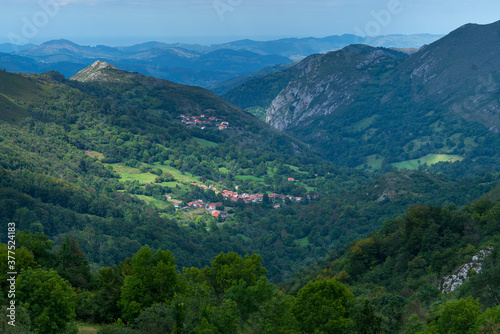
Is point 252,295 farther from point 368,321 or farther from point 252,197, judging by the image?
point 252,197

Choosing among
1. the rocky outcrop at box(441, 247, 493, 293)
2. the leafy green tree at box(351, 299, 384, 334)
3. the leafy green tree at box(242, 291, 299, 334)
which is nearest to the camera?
the leafy green tree at box(242, 291, 299, 334)

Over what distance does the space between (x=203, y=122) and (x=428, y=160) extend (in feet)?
331

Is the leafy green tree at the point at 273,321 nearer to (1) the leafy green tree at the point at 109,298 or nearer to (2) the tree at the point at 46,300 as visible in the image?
(2) the tree at the point at 46,300

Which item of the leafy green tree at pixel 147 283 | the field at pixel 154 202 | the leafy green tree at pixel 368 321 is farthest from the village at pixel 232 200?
the leafy green tree at pixel 368 321

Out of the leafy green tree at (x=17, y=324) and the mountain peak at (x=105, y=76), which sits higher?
the mountain peak at (x=105, y=76)

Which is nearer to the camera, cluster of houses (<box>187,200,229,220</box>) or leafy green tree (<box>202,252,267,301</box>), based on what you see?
leafy green tree (<box>202,252,267,301</box>)

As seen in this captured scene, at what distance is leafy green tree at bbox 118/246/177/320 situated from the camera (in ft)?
97.6

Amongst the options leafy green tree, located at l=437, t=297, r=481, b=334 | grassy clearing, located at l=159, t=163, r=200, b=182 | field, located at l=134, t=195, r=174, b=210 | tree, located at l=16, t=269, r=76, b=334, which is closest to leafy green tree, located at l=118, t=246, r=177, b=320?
tree, located at l=16, t=269, r=76, b=334

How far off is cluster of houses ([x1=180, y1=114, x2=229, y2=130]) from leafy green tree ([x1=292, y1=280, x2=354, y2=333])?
15132 centimetres

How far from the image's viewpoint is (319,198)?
132 m

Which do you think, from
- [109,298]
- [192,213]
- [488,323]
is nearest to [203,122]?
[192,213]

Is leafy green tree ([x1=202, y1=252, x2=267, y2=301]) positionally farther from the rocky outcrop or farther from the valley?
the rocky outcrop

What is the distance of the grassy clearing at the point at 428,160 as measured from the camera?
18125 centimetres

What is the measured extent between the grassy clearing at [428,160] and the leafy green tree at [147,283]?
548ft
